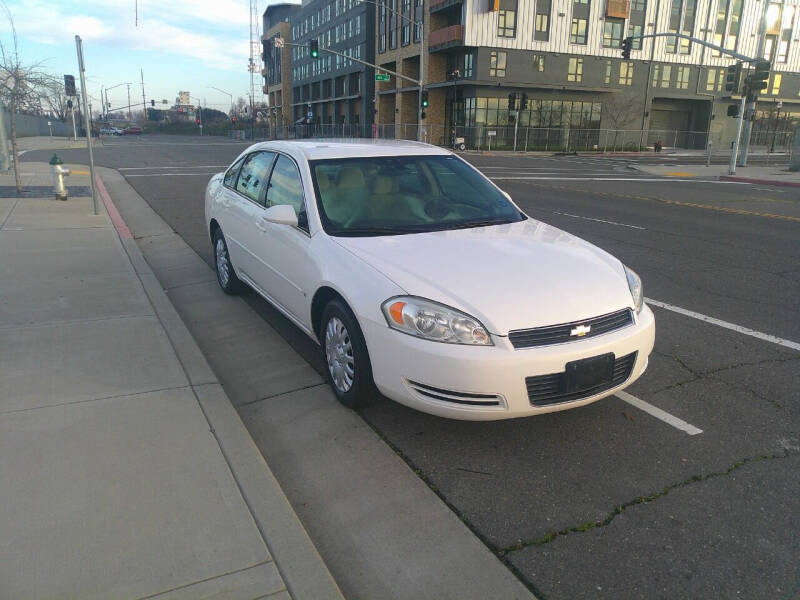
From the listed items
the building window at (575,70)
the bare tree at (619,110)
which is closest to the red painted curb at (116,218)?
the building window at (575,70)

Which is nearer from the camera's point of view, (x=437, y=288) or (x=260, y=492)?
(x=260, y=492)

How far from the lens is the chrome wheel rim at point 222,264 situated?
21.5 ft

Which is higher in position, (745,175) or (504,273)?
(504,273)

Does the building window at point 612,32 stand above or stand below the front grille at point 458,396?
above

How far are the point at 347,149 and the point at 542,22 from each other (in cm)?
5034

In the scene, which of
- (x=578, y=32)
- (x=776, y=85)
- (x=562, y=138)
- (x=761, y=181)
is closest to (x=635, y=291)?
(x=761, y=181)

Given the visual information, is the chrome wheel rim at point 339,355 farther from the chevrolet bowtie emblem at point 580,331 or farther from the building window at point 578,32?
the building window at point 578,32

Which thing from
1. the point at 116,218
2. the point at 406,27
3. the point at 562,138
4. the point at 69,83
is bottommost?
the point at 116,218

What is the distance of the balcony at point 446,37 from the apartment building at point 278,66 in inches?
1786

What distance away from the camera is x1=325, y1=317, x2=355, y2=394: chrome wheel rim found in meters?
3.96

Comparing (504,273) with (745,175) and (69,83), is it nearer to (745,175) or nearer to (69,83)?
(69,83)

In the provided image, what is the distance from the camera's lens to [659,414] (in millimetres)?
4031

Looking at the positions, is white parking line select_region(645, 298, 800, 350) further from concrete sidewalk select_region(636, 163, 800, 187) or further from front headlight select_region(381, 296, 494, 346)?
concrete sidewalk select_region(636, 163, 800, 187)

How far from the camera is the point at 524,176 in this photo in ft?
81.0
